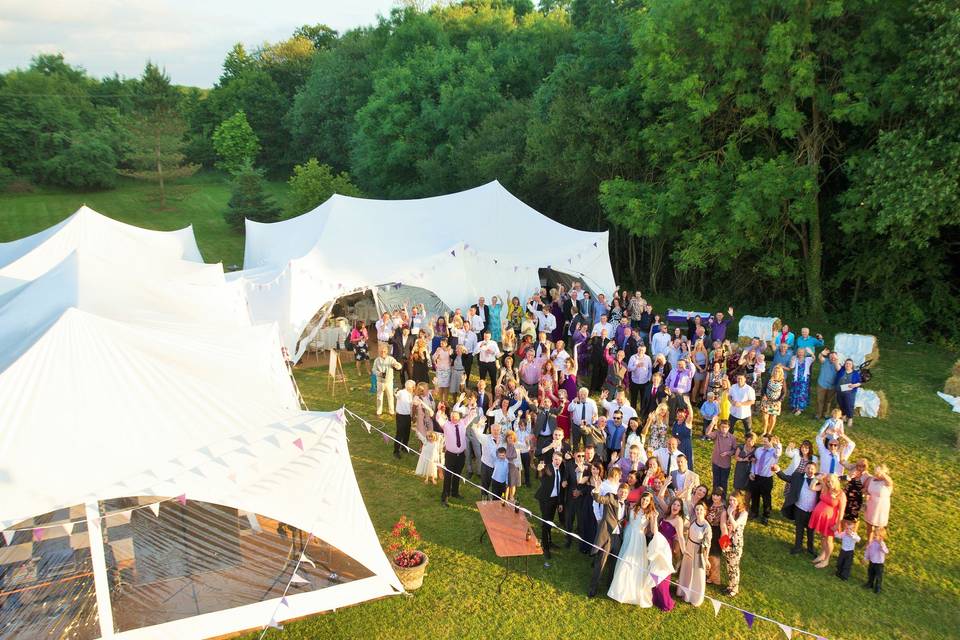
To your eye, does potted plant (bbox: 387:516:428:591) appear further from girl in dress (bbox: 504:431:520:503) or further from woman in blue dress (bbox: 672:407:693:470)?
woman in blue dress (bbox: 672:407:693:470)

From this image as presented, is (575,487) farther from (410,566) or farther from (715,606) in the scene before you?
(410,566)

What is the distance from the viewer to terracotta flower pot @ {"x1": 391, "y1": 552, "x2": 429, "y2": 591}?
6676 mm

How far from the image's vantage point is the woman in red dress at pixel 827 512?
705 centimetres

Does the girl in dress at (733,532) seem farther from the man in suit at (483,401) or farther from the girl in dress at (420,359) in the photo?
the girl in dress at (420,359)

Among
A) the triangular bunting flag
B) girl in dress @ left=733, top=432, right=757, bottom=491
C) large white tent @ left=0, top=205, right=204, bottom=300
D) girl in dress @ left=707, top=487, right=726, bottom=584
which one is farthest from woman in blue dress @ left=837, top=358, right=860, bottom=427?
large white tent @ left=0, top=205, right=204, bottom=300

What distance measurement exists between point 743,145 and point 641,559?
1326 cm

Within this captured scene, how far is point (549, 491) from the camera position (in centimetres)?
739

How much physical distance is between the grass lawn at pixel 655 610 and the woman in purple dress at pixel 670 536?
104 mm

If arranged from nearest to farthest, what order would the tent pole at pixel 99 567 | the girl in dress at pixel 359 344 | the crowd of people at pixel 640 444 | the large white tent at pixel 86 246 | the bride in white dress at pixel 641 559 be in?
the tent pole at pixel 99 567 < the bride in white dress at pixel 641 559 < the crowd of people at pixel 640 444 < the girl in dress at pixel 359 344 < the large white tent at pixel 86 246

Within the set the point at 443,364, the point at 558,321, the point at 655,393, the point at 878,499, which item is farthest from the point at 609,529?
the point at 558,321

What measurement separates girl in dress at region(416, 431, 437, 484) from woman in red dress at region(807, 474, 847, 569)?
14.9 ft

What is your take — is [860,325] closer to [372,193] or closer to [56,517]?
[56,517]

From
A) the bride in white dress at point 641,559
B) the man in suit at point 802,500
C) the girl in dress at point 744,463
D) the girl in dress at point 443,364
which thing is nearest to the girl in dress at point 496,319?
the girl in dress at point 443,364

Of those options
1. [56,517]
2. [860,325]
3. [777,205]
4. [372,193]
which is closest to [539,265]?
[777,205]
